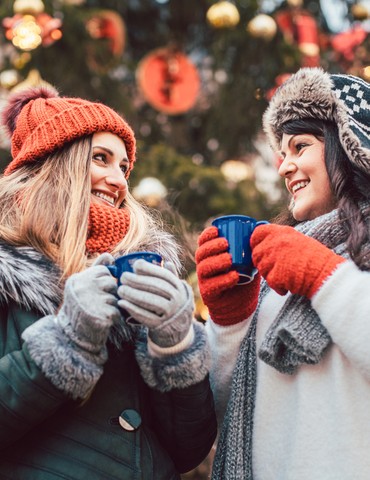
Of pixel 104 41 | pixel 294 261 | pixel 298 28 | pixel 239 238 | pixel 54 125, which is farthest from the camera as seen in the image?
pixel 298 28

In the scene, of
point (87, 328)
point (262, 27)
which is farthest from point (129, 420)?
point (262, 27)

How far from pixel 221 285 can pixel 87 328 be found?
434 millimetres

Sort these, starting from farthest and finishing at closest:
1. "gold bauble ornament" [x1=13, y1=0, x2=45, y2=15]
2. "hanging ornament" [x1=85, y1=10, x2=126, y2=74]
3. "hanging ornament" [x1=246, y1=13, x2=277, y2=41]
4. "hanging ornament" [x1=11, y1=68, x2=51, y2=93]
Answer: "hanging ornament" [x1=85, y1=10, x2=126, y2=74], "hanging ornament" [x1=246, y1=13, x2=277, y2=41], "hanging ornament" [x1=11, y1=68, x2=51, y2=93], "gold bauble ornament" [x1=13, y1=0, x2=45, y2=15]

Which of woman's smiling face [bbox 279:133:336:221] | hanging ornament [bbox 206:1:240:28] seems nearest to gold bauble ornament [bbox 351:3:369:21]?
hanging ornament [bbox 206:1:240:28]

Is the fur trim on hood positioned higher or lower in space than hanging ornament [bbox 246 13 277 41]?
lower

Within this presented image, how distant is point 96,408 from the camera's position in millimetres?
1758

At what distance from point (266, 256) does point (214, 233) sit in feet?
0.63

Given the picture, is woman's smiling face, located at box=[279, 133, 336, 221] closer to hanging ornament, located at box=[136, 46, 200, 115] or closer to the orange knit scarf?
the orange knit scarf

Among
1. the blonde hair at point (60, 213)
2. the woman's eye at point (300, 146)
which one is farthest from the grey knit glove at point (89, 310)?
the woman's eye at point (300, 146)

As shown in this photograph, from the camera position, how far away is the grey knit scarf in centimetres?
171

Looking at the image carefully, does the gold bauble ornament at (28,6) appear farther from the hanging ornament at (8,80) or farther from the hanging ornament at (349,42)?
the hanging ornament at (349,42)

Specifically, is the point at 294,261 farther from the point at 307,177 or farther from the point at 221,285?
the point at 307,177

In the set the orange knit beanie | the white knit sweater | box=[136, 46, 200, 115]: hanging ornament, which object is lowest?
box=[136, 46, 200, 115]: hanging ornament

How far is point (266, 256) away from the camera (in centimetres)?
174
